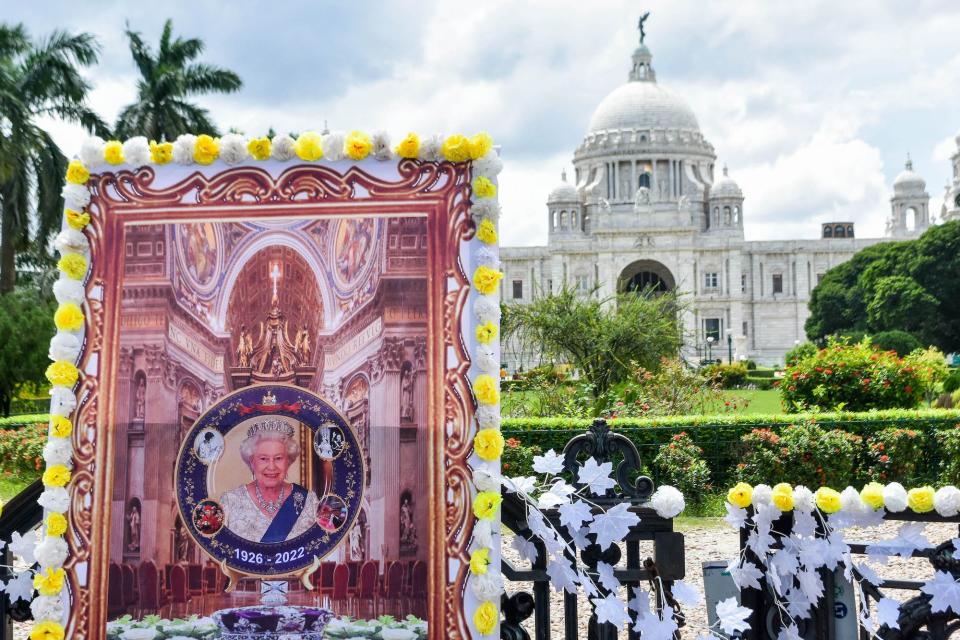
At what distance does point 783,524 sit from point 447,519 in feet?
3.99

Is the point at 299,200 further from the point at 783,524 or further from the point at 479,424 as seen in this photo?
the point at 783,524

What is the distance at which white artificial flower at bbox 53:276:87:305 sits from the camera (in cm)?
334

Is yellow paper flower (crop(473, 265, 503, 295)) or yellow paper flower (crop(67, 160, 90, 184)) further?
yellow paper flower (crop(67, 160, 90, 184))

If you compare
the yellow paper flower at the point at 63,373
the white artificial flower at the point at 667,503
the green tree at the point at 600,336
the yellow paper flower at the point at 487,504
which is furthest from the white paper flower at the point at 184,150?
the green tree at the point at 600,336

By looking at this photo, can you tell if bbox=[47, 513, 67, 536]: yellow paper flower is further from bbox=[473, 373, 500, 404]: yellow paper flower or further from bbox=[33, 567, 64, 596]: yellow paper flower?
bbox=[473, 373, 500, 404]: yellow paper flower

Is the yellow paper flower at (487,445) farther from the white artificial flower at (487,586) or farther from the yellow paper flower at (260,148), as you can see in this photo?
the yellow paper flower at (260,148)

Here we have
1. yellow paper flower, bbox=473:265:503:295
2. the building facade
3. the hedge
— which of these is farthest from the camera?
the building facade

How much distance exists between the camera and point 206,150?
11.0ft

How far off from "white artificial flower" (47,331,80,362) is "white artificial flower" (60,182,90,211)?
484mm

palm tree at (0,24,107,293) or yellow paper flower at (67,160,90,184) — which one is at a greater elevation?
palm tree at (0,24,107,293)

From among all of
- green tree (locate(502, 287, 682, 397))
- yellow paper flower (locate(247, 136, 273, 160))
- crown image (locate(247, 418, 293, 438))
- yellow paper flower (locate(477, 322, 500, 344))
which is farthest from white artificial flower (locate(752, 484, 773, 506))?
green tree (locate(502, 287, 682, 397))

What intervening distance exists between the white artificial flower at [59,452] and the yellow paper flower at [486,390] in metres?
1.49

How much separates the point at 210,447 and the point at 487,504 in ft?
3.37

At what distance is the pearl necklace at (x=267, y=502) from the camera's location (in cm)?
327
